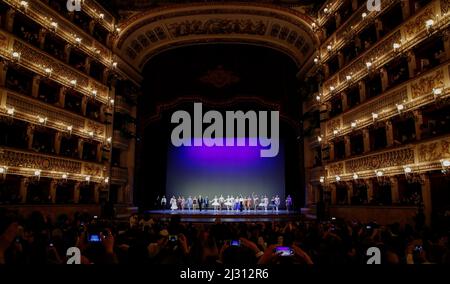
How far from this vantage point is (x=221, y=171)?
2980 centimetres

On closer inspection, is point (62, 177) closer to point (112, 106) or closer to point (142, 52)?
point (112, 106)

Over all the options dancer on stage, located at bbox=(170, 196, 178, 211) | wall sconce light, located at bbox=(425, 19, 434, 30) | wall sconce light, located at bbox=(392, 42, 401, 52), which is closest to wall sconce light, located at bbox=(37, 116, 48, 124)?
dancer on stage, located at bbox=(170, 196, 178, 211)

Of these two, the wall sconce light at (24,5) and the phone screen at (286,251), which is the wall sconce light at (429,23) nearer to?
the phone screen at (286,251)

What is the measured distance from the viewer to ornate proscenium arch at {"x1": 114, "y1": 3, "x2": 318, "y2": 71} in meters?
24.5

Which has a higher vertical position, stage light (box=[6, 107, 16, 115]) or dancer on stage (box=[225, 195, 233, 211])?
stage light (box=[6, 107, 16, 115])

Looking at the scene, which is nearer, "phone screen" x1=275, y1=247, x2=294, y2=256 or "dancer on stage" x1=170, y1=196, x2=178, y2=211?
"phone screen" x1=275, y1=247, x2=294, y2=256

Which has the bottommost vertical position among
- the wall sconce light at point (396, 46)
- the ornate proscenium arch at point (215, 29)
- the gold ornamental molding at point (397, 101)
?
the gold ornamental molding at point (397, 101)

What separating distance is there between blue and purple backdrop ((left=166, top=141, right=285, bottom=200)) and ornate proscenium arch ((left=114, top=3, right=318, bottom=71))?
872cm

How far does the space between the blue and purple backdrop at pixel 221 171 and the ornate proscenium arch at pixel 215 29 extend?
8722 millimetres

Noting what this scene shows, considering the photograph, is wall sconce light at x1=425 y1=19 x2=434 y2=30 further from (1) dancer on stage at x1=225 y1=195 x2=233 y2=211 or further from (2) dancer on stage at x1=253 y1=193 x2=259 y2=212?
(1) dancer on stage at x1=225 y1=195 x2=233 y2=211

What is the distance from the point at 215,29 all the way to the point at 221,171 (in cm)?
1244

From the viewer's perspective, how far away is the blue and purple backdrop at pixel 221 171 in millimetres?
29188

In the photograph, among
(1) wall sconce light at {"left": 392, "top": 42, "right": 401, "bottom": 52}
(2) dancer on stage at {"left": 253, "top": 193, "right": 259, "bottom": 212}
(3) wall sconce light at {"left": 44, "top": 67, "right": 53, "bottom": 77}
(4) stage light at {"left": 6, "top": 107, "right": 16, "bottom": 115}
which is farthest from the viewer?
Answer: (2) dancer on stage at {"left": 253, "top": 193, "right": 259, "bottom": 212}

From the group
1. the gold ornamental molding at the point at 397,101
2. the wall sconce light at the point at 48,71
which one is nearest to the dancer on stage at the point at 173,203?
the gold ornamental molding at the point at 397,101
